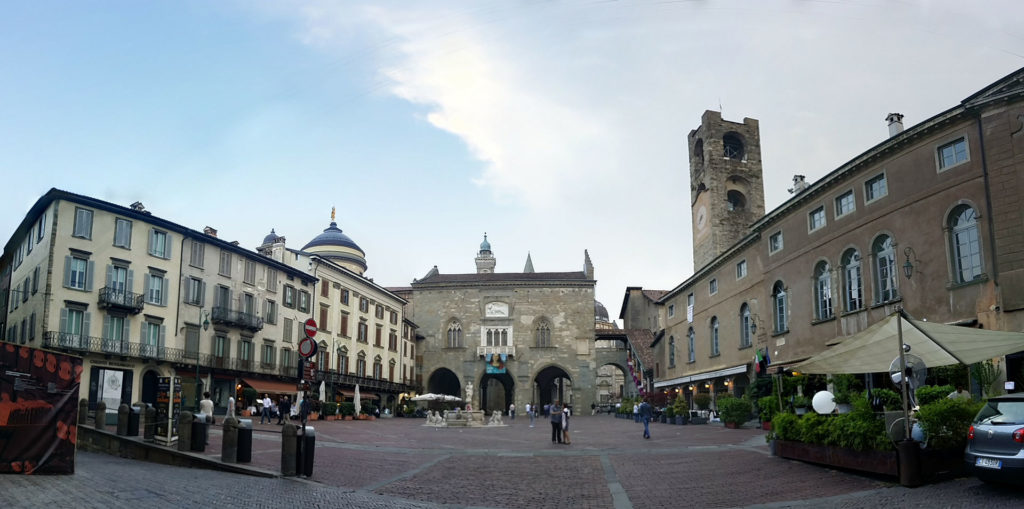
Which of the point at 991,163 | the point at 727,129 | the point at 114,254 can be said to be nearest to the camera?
the point at 991,163

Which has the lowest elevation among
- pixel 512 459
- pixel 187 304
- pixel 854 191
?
pixel 512 459

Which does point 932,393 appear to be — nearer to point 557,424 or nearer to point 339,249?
point 557,424

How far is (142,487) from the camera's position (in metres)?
11.5

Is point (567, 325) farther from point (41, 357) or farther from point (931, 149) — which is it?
point (41, 357)

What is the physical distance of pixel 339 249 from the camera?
67.9 meters

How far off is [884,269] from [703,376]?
20.0 m

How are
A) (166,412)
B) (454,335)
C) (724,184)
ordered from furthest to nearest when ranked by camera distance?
(454,335), (724,184), (166,412)

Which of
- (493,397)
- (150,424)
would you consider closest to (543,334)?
(493,397)

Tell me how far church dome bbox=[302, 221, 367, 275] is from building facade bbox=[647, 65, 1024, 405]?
36774 millimetres

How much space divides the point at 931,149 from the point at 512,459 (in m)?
15.7

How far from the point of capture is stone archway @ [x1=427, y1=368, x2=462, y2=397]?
2808 inches

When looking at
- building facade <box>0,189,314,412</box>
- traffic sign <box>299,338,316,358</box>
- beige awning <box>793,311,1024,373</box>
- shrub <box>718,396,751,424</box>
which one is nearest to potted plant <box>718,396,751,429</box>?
shrub <box>718,396,751,424</box>

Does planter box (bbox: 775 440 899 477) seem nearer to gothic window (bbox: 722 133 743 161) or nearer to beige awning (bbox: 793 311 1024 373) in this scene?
beige awning (bbox: 793 311 1024 373)

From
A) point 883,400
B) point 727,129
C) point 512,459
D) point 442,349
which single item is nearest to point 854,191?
point 883,400
